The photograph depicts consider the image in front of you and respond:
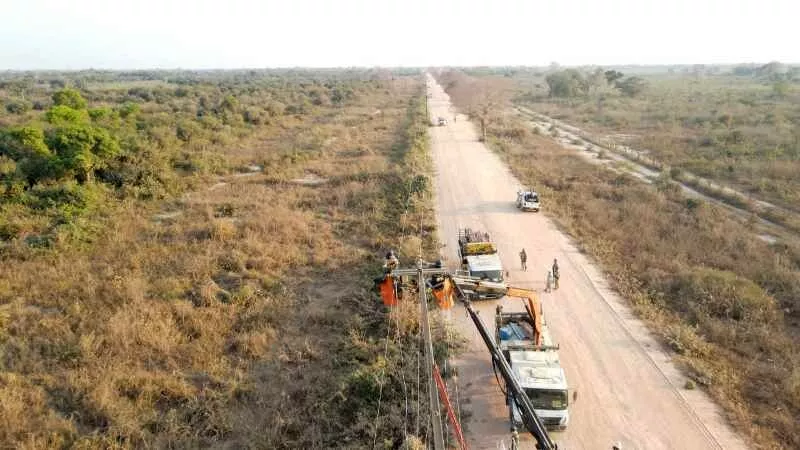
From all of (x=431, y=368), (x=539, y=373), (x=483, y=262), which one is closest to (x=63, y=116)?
(x=483, y=262)

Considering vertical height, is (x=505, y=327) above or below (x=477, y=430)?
above

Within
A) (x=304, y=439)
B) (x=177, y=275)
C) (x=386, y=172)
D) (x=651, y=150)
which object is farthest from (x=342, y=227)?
(x=651, y=150)

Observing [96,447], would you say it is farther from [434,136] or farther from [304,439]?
[434,136]

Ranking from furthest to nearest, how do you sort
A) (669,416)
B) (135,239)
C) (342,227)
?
(342,227) < (135,239) < (669,416)

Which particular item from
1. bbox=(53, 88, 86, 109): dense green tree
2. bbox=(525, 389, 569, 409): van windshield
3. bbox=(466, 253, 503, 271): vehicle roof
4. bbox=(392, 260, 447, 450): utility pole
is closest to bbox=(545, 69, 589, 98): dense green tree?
bbox=(53, 88, 86, 109): dense green tree

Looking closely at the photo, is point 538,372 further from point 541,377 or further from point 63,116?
point 63,116

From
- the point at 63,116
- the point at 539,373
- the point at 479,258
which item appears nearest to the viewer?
the point at 539,373

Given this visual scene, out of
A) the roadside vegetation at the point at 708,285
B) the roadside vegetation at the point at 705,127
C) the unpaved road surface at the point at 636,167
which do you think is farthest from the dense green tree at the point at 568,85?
the roadside vegetation at the point at 708,285

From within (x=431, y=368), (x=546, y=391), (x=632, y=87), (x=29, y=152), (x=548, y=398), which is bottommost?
(x=548, y=398)
